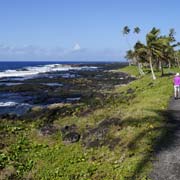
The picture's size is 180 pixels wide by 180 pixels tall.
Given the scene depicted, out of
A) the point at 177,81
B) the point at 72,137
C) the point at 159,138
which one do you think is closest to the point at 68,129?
the point at 72,137

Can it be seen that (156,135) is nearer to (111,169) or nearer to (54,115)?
(111,169)

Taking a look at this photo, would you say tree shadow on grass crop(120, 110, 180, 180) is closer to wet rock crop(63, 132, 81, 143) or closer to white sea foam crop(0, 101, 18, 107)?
wet rock crop(63, 132, 81, 143)

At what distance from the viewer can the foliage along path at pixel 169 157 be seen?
12.5m

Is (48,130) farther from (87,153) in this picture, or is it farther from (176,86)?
(176,86)

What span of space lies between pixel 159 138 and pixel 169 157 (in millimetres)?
2306

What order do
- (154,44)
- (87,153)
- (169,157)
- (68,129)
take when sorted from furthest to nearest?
(154,44) → (68,129) → (87,153) → (169,157)

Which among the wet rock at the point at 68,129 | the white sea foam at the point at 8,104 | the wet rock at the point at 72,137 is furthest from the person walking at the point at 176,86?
the white sea foam at the point at 8,104

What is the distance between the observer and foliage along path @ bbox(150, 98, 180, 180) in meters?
12.5

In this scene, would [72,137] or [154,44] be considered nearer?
[72,137]

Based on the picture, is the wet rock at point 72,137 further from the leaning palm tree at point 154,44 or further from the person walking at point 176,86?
the leaning palm tree at point 154,44

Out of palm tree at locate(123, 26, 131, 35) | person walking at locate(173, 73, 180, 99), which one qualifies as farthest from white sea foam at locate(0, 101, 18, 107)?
palm tree at locate(123, 26, 131, 35)

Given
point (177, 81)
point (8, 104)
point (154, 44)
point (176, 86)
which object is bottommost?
point (8, 104)

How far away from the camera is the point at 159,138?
1630 centimetres

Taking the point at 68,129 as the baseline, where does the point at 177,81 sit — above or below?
above
